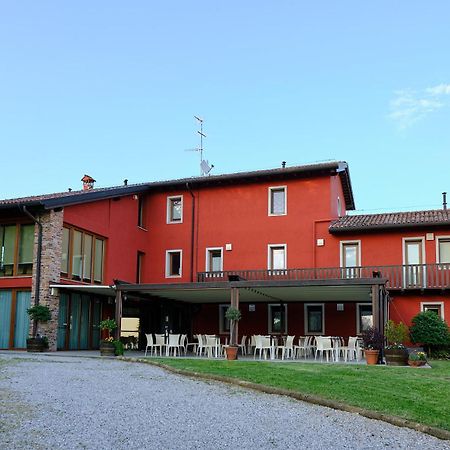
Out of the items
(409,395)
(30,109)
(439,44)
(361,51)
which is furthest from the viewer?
(30,109)

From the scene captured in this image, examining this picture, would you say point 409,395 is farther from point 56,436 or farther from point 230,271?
point 230,271

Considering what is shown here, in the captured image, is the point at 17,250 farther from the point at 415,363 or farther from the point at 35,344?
the point at 415,363

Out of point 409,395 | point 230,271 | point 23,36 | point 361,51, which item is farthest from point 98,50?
point 409,395

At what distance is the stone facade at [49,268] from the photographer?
730 inches

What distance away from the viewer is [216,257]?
2455cm

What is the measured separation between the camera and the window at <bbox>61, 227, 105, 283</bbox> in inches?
778

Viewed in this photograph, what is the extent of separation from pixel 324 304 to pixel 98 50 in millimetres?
11745

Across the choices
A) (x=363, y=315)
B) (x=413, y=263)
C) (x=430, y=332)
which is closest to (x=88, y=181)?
(x=363, y=315)

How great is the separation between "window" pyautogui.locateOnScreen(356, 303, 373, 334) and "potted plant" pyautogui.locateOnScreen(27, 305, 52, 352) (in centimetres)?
1063

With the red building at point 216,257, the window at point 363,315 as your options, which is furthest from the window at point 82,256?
the window at point 363,315

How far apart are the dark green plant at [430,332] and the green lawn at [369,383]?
15.4 ft

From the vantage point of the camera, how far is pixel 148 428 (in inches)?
263

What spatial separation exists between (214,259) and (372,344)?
10.2 metres

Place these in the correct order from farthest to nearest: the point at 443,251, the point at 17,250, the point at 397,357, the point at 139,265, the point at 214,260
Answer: the point at 139,265, the point at 214,260, the point at 443,251, the point at 17,250, the point at 397,357
